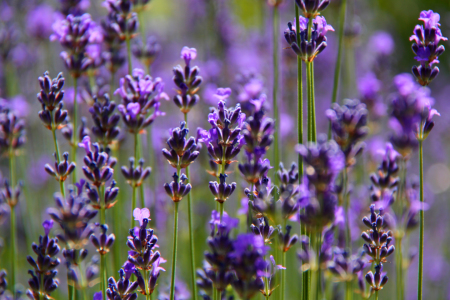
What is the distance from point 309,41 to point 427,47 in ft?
1.35

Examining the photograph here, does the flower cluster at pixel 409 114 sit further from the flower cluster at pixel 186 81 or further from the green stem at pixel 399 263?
the flower cluster at pixel 186 81

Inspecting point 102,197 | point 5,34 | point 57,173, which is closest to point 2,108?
point 57,173

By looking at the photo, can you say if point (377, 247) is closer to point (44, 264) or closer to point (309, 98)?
point (309, 98)

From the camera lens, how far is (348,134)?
44.5 inches

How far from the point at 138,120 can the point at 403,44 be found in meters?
6.85

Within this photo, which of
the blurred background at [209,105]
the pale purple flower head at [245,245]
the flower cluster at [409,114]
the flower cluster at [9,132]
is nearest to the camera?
the pale purple flower head at [245,245]

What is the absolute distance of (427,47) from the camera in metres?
1.44

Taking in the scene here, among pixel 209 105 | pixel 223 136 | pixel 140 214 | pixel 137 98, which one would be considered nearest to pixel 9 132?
pixel 137 98

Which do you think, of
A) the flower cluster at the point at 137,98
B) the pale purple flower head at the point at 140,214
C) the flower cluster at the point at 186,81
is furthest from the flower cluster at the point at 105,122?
the pale purple flower head at the point at 140,214

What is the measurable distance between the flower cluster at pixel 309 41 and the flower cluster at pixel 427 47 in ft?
1.08

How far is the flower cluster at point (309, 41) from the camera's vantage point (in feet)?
4.74

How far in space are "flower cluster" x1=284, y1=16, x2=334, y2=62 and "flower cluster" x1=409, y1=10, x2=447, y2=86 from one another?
1.08 feet

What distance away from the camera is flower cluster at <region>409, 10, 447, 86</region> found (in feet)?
4.73

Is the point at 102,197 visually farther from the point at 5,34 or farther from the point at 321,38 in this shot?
the point at 5,34
